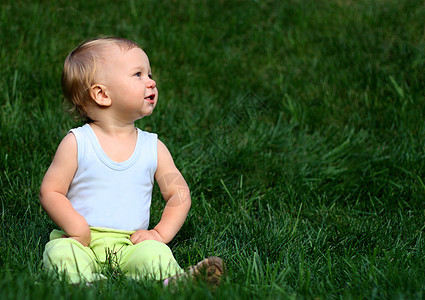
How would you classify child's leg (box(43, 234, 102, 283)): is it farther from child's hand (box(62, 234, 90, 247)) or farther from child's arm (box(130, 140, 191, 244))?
child's arm (box(130, 140, 191, 244))

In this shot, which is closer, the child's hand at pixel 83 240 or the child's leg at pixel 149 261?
the child's leg at pixel 149 261

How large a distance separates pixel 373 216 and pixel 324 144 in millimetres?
867

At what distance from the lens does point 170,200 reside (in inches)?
100

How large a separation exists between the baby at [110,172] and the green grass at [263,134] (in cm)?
17

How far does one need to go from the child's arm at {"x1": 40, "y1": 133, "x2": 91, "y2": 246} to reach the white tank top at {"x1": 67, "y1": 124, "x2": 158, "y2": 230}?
1.5 inches

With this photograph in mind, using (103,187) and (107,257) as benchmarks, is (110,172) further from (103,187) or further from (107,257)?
(107,257)

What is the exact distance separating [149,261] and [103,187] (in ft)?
1.35

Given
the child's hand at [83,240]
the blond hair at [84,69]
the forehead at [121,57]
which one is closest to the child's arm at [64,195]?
the child's hand at [83,240]

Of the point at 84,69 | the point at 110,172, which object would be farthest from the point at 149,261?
the point at 84,69

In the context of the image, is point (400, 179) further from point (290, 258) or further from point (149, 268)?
point (149, 268)

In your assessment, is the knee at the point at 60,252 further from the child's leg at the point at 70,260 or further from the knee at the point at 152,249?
the knee at the point at 152,249

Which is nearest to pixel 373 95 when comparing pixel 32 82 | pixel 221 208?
pixel 221 208

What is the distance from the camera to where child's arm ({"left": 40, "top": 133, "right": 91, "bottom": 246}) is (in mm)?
2283

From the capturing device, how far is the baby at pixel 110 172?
2297mm
